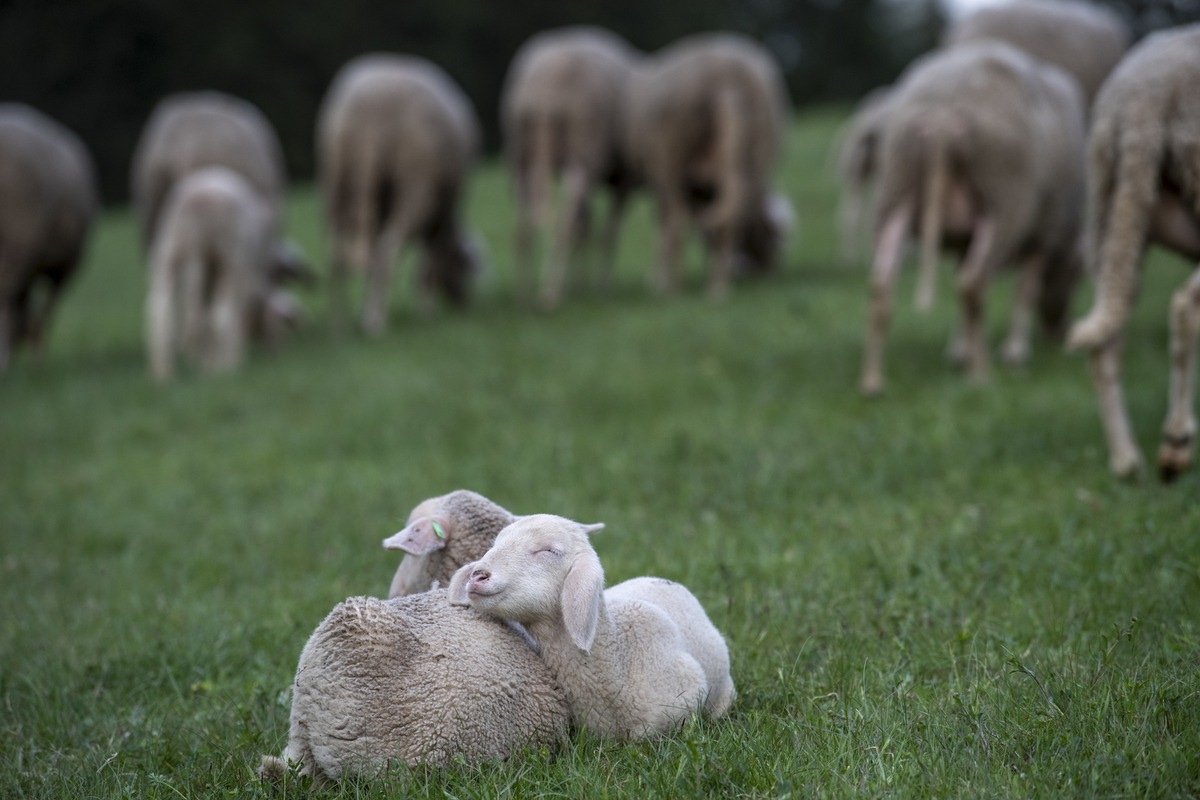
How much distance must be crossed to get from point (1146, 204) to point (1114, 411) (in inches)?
33.0

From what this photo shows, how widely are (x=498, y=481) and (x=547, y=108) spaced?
6.79m

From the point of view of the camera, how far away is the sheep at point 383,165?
11.0 metres

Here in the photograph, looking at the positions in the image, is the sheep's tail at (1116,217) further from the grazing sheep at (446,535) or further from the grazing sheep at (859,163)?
the grazing sheep at (859,163)

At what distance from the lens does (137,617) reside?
4.33 meters

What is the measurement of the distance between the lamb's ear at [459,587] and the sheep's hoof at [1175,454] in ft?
10.0

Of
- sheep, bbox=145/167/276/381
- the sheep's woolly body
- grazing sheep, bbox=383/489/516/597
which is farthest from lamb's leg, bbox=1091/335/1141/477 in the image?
the sheep's woolly body

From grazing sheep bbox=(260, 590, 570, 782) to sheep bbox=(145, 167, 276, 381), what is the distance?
743cm

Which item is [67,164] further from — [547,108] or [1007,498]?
[1007,498]

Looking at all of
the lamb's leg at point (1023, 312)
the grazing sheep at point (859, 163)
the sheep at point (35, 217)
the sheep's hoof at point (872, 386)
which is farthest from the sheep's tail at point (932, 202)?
the sheep at point (35, 217)

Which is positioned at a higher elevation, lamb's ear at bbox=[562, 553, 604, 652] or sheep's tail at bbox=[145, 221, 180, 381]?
lamb's ear at bbox=[562, 553, 604, 652]

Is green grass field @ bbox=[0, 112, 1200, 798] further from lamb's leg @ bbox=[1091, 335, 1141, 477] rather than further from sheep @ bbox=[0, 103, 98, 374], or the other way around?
sheep @ bbox=[0, 103, 98, 374]

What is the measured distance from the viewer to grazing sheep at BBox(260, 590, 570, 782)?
2.66 meters

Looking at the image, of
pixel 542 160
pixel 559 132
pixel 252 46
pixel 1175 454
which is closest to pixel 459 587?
pixel 1175 454

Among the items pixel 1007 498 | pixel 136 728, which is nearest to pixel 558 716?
pixel 136 728
